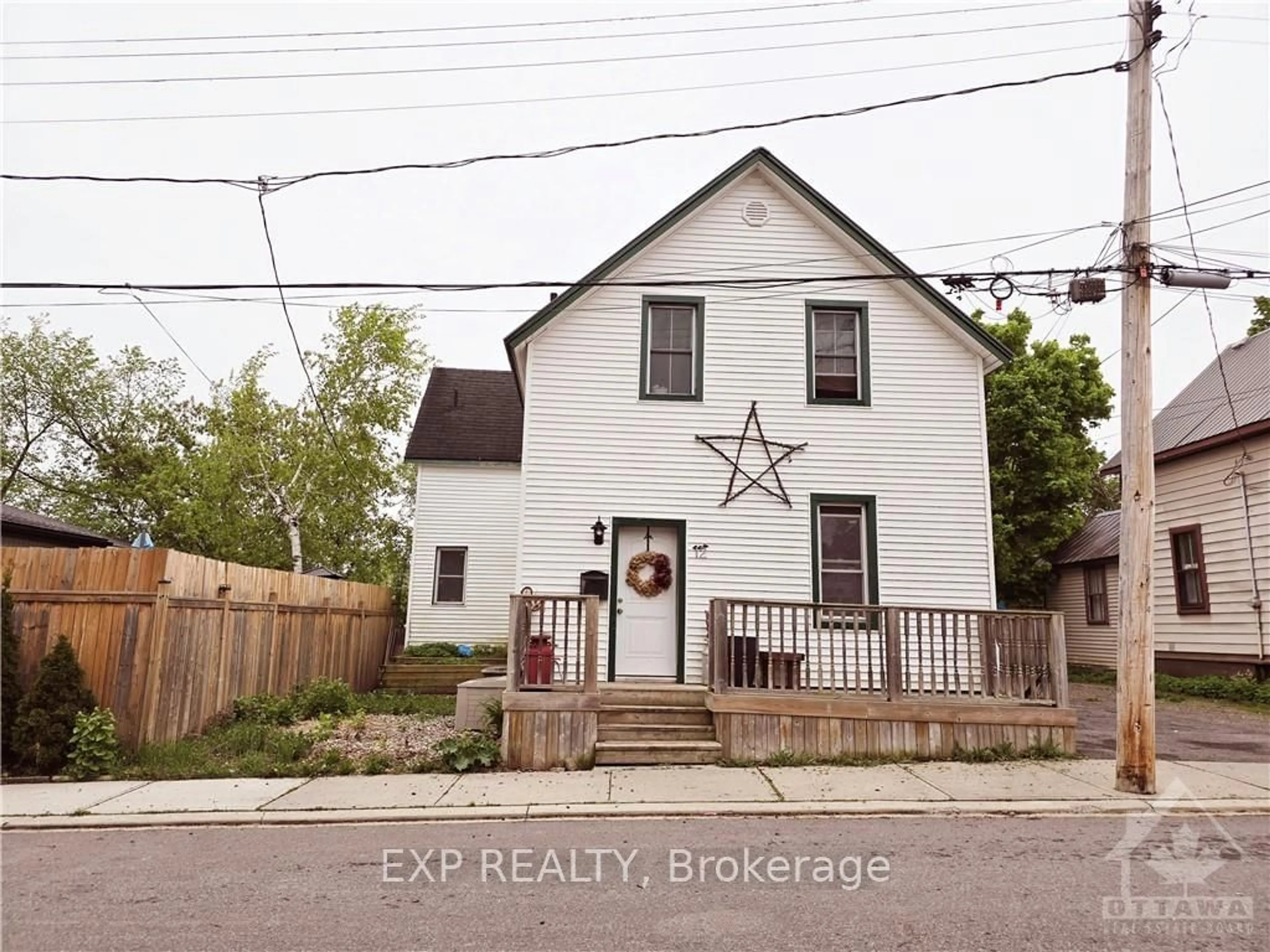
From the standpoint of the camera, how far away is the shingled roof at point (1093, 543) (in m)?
18.5

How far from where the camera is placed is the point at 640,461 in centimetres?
1105

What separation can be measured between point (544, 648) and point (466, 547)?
9.21 m

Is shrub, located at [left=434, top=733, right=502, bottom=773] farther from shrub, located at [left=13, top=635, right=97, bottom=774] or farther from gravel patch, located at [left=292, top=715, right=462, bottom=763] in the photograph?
shrub, located at [left=13, top=635, right=97, bottom=774]

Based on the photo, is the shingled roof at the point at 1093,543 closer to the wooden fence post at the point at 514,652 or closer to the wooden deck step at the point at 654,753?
the wooden deck step at the point at 654,753

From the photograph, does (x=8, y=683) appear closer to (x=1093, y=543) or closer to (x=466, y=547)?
(x=466, y=547)

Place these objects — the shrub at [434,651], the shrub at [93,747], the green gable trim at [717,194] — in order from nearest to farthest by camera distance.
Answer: the shrub at [93,747], the green gable trim at [717,194], the shrub at [434,651]

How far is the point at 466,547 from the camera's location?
57.6 ft

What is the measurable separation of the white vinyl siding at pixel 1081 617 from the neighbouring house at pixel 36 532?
21111 millimetres

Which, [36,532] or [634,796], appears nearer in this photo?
[634,796]

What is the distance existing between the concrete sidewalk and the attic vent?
7.79 m

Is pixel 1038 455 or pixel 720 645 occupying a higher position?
pixel 1038 455

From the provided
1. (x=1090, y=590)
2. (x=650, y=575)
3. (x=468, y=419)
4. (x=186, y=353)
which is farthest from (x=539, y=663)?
(x=186, y=353)

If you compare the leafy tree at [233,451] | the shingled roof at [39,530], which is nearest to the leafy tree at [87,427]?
the leafy tree at [233,451]

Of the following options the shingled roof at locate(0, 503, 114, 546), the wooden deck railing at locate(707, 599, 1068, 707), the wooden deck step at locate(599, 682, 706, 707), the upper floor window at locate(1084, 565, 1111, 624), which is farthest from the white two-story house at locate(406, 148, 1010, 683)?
the upper floor window at locate(1084, 565, 1111, 624)
